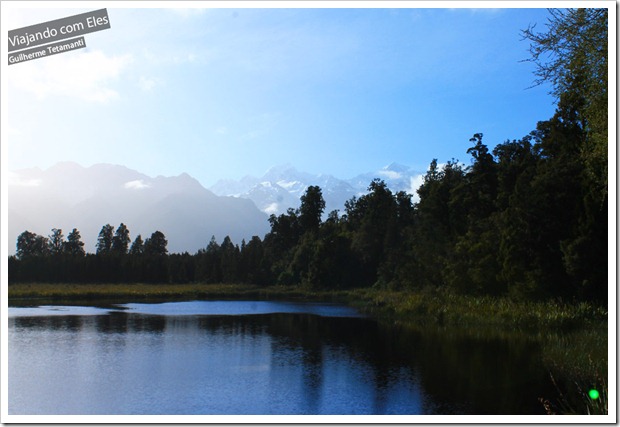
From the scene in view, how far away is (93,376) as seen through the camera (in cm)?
1780

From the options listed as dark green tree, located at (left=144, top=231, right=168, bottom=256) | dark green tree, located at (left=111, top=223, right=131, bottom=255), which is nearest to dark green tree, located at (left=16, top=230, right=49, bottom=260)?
dark green tree, located at (left=111, top=223, right=131, bottom=255)

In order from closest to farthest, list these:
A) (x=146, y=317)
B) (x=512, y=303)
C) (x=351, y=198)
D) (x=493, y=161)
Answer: (x=512, y=303)
(x=146, y=317)
(x=493, y=161)
(x=351, y=198)

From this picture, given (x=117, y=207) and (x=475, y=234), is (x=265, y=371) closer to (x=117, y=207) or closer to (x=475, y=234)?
(x=475, y=234)

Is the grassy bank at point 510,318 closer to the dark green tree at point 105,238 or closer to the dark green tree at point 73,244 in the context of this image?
the dark green tree at point 73,244

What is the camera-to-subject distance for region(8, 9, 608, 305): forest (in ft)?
39.4

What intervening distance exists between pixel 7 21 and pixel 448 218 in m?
41.6

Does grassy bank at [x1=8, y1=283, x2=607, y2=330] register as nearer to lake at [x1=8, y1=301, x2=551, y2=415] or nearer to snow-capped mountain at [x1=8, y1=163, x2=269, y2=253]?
lake at [x1=8, y1=301, x2=551, y2=415]

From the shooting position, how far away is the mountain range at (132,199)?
221 ft

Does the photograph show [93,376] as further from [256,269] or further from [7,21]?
[256,269]

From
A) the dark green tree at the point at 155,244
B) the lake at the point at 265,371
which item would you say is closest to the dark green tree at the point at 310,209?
the dark green tree at the point at 155,244

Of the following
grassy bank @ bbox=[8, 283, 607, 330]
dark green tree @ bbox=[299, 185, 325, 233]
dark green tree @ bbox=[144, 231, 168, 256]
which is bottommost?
grassy bank @ bbox=[8, 283, 607, 330]

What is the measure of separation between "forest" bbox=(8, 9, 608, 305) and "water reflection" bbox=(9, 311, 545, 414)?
6.17 metres

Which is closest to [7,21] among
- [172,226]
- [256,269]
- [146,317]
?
[146,317]

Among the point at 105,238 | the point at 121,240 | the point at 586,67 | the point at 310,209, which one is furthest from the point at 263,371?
the point at 105,238
